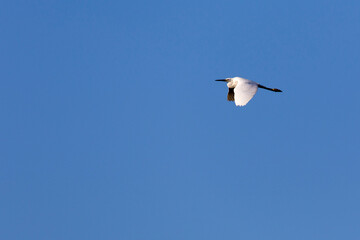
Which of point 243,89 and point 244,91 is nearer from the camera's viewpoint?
point 244,91

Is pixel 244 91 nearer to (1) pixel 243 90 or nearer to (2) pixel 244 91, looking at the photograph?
(2) pixel 244 91

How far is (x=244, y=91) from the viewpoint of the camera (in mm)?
54375

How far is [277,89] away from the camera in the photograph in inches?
2473

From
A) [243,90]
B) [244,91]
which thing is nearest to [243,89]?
[243,90]

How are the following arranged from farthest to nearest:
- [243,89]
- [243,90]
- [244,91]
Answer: [243,89] < [243,90] < [244,91]

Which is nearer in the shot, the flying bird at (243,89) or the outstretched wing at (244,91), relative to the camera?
the outstretched wing at (244,91)

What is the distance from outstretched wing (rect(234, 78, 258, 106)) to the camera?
2072 inches

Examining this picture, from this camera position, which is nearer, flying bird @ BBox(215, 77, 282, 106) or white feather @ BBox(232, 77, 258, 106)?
white feather @ BBox(232, 77, 258, 106)

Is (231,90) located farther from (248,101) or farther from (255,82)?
(248,101)

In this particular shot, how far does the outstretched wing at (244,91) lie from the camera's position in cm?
5263

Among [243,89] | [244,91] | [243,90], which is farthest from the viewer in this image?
[243,89]

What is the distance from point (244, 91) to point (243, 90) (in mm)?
324

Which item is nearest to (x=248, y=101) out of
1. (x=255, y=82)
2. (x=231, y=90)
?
(x=255, y=82)

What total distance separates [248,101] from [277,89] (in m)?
10.7
